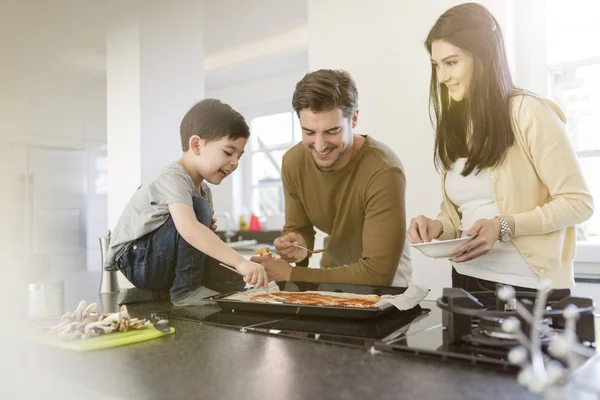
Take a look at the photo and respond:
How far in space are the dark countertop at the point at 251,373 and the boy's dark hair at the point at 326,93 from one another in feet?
2.54

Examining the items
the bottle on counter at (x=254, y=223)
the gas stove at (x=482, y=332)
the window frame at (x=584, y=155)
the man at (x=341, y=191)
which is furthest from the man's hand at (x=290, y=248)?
the bottle on counter at (x=254, y=223)

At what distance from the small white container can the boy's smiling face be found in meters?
0.48

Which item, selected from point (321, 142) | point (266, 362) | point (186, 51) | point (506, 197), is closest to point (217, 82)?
point (186, 51)

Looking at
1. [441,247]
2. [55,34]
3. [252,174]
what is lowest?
[441,247]

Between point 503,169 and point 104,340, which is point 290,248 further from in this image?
point 104,340

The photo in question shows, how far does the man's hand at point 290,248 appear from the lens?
154cm

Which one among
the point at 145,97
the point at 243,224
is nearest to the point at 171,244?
the point at 145,97

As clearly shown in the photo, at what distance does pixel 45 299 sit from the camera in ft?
3.40

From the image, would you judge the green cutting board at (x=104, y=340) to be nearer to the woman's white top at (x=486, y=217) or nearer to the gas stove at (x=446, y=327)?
the gas stove at (x=446, y=327)

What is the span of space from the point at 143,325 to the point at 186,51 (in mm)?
1716

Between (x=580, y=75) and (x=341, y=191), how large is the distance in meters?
1.24

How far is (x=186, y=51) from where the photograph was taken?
2314 mm

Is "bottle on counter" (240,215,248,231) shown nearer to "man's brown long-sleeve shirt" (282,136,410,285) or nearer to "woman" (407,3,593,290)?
"man's brown long-sleeve shirt" (282,136,410,285)

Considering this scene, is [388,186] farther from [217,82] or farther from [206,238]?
[217,82]
